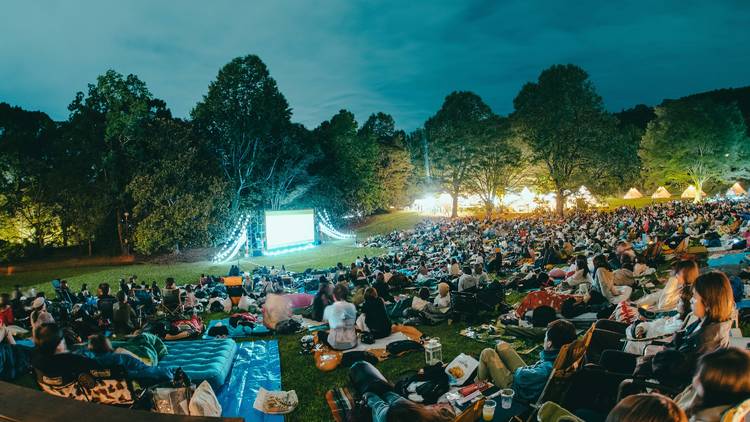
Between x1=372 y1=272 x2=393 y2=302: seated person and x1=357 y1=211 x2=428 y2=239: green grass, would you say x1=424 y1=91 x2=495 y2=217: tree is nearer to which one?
x1=357 y1=211 x2=428 y2=239: green grass

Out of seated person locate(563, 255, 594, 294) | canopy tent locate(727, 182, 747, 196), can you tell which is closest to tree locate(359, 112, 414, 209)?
canopy tent locate(727, 182, 747, 196)

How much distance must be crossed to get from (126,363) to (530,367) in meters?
4.49

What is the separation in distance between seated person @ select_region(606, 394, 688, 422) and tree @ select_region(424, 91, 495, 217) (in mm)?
31311

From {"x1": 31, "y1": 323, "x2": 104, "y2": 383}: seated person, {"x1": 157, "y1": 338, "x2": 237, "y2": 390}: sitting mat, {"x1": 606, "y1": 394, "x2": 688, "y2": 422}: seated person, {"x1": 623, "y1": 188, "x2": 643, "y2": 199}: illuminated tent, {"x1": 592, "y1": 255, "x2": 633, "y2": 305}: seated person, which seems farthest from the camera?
{"x1": 623, "y1": 188, "x2": 643, "y2": 199}: illuminated tent

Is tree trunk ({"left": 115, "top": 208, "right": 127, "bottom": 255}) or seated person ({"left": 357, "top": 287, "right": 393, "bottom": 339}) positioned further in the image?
tree trunk ({"left": 115, "top": 208, "right": 127, "bottom": 255})

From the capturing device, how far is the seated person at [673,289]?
530 centimetres

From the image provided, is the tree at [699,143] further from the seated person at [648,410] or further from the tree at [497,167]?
the seated person at [648,410]

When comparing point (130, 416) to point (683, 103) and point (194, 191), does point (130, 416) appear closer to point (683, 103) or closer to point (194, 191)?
point (194, 191)

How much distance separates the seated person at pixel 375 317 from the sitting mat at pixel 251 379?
1.67 meters

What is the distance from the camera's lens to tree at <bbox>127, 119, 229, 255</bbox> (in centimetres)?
2288

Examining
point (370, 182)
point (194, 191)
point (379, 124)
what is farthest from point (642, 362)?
point (379, 124)

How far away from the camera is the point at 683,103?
38.0 metres

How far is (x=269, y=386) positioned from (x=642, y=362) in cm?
455

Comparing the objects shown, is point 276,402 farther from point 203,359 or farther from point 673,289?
point 673,289
